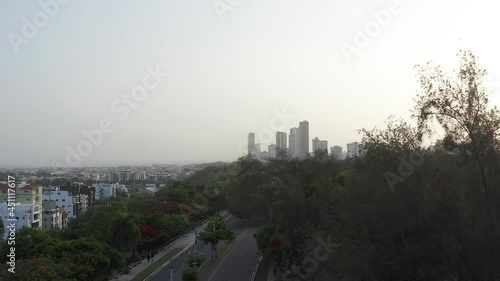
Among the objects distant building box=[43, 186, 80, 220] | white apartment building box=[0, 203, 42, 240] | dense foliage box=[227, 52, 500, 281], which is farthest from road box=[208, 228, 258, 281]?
distant building box=[43, 186, 80, 220]

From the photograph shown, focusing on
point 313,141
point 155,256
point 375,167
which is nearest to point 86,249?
point 155,256

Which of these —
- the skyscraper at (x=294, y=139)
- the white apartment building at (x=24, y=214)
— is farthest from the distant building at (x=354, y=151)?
the white apartment building at (x=24, y=214)

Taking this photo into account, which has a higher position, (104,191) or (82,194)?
(82,194)

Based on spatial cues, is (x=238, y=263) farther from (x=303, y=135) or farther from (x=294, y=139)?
(x=294, y=139)

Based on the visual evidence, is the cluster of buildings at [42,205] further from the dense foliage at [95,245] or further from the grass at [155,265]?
the grass at [155,265]

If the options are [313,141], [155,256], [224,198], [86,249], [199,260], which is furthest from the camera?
[313,141]

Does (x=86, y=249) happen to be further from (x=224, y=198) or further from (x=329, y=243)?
(x=224, y=198)

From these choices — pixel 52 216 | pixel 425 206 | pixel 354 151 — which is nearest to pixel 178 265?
pixel 425 206

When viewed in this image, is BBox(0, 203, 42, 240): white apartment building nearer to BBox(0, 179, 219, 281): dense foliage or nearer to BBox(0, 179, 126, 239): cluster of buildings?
BBox(0, 179, 126, 239): cluster of buildings
